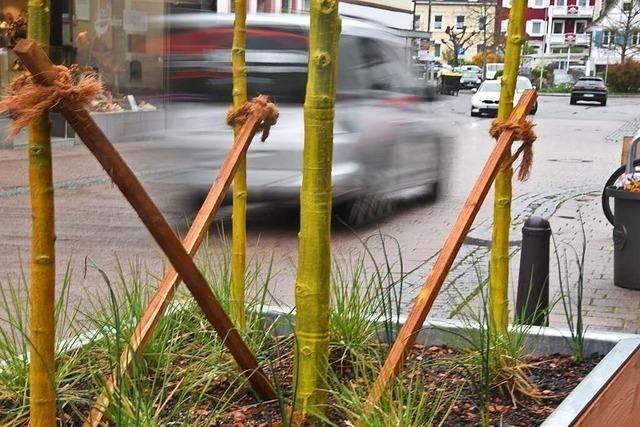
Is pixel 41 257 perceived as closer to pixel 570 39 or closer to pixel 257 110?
pixel 257 110

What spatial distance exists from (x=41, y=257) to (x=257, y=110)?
115 centimetres

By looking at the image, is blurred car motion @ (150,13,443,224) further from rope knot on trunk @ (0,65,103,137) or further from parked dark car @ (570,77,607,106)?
parked dark car @ (570,77,607,106)

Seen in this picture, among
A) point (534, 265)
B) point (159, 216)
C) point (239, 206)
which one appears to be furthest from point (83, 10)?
point (159, 216)

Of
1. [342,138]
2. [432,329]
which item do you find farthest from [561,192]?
[432,329]

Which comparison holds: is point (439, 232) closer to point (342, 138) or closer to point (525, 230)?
point (342, 138)

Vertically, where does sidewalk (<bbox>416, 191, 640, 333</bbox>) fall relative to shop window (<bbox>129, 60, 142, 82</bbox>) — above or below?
below

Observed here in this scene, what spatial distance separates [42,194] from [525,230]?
3.30 m

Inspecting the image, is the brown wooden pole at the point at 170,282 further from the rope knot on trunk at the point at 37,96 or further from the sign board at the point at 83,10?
the sign board at the point at 83,10

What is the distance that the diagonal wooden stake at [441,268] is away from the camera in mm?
2672

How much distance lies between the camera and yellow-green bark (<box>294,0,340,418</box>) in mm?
2492

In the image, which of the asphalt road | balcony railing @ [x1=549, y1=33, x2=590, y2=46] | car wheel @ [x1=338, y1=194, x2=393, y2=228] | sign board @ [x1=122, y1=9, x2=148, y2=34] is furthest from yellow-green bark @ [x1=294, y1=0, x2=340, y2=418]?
balcony railing @ [x1=549, y1=33, x2=590, y2=46]

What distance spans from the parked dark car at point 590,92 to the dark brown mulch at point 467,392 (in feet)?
156

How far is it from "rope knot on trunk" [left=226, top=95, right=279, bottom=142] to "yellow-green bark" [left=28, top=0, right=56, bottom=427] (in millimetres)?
1077

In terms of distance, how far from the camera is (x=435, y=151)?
36.1ft
